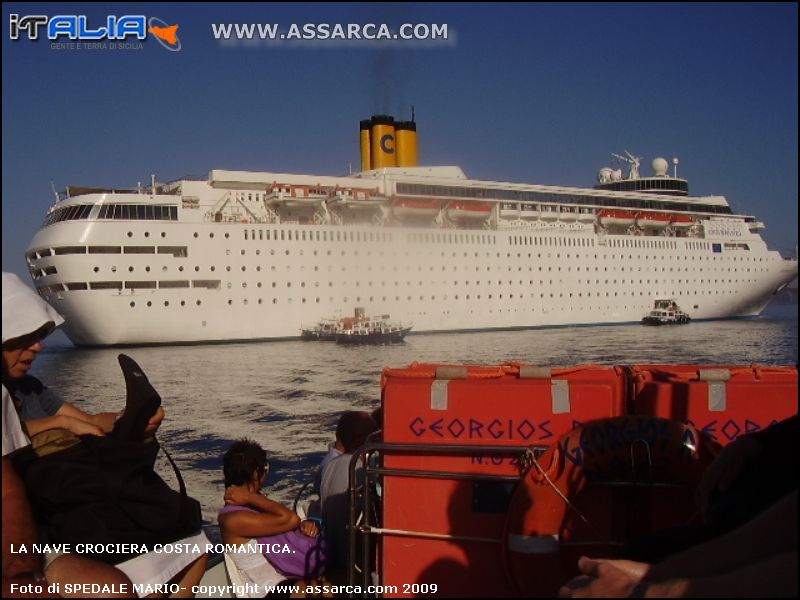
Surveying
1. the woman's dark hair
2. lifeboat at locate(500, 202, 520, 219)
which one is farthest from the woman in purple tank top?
lifeboat at locate(500, 202, 520, 219)

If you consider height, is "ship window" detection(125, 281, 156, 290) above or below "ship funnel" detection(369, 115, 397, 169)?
below

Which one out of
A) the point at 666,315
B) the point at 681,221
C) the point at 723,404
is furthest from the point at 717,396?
the point at 681,221

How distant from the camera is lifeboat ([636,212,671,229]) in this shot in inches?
1452

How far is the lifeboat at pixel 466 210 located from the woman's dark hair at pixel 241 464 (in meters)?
29.8

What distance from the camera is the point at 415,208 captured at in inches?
1228

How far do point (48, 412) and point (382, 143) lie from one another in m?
32.8

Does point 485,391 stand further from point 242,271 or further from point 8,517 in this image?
point 242,271

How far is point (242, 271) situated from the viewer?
2642 cm

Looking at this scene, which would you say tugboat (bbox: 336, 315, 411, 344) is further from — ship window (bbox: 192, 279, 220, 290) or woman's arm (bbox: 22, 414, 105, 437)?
woman's arm (bbox: 22, 414, 105, 437)

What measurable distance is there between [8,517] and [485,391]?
125cm

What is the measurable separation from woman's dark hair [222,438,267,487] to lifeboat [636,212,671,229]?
1431 inches

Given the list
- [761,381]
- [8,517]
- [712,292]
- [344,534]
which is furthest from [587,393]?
[712,292]

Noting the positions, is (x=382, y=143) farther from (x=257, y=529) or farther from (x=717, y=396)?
(x=717, y=396)

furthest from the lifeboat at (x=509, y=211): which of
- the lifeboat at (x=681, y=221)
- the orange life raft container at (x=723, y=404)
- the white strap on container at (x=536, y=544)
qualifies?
the white strap on container at (x=536, y=544)
